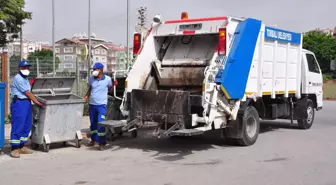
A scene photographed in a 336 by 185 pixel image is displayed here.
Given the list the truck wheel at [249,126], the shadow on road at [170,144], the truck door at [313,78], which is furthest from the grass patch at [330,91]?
the truck wheel at [249,126]

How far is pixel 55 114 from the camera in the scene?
7.81m

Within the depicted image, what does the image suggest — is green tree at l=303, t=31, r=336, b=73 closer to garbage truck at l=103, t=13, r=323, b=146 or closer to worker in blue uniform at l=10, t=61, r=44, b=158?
garbage truck at l=103, t=13, r=323, b=146

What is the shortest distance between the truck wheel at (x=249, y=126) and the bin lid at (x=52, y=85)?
3.50 meters

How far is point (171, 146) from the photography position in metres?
8.77

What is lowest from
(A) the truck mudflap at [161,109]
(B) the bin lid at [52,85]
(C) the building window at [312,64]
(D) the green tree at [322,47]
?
(A) the truck mudflap at [161,109]

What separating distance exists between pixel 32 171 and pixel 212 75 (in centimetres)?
339

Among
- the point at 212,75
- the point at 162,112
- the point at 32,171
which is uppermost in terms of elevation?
the point at 212,75

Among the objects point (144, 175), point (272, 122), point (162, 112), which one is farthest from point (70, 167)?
point (272, 122)

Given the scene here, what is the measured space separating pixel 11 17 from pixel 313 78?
732 inches

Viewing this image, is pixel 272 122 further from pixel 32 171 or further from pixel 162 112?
pixel 32 171

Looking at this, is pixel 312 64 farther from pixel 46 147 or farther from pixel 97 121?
pixel 46 147

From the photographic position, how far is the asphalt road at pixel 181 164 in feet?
19.5

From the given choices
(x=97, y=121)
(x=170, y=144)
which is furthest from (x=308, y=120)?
(x=97, y=121)

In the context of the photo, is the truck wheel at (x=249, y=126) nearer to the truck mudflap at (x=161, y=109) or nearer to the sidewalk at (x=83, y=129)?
the truck mudflap at (x=161, y=109)
